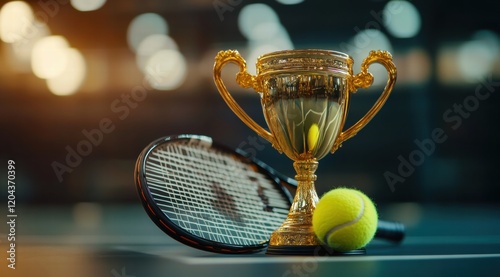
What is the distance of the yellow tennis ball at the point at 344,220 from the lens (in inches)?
41.9

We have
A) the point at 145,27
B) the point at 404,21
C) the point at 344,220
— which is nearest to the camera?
the point at 344,220

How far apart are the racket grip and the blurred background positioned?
5.36ft

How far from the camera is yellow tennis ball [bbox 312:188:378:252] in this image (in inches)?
41.9

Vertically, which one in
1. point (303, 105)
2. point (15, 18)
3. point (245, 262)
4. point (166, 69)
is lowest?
point (245, 262)

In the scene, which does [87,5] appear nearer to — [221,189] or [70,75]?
[70,75]

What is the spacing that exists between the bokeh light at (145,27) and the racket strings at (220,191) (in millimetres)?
2265

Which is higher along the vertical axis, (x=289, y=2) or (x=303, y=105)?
(x=289, y=2)

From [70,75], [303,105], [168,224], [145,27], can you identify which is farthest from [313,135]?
[70,75]

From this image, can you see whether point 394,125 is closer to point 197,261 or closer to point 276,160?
point 276,160

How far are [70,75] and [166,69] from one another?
603mm

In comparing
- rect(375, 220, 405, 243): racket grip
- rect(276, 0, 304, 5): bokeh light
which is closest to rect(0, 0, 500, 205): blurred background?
rect(276, 0, 304, 5): bokeh light

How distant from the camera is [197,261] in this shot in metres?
1.13

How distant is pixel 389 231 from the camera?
54.7 inches

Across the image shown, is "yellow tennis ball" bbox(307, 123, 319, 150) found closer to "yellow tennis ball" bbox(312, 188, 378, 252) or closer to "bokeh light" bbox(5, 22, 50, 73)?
"yellow tennis ball" bbox(312, 188, 378, 252)
